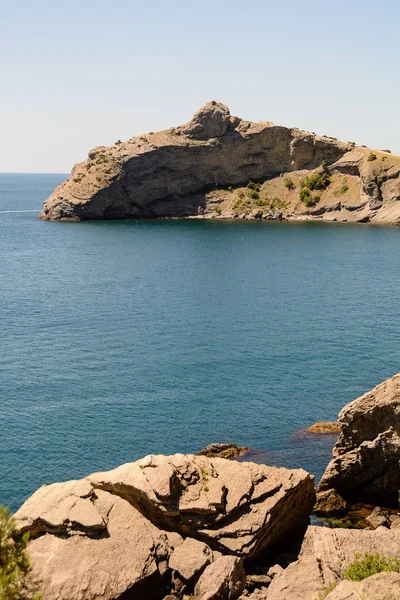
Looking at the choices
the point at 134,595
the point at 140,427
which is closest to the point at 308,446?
the point at 140,427

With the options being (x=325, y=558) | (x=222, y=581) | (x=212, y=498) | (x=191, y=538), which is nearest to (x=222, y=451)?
(x=212, y=498)

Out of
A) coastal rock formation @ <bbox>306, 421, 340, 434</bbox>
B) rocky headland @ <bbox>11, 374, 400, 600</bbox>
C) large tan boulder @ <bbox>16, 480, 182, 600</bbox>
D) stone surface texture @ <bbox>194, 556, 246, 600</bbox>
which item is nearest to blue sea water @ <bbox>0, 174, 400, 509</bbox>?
coastal rock formation @ <bbox>306, 421, 340, 434</bbox>

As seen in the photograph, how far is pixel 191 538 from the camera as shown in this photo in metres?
40.7

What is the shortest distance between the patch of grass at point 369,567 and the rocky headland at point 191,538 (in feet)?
0.33

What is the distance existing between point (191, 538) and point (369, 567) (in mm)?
10371

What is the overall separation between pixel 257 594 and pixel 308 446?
28482 mm

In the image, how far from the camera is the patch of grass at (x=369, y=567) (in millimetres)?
36062

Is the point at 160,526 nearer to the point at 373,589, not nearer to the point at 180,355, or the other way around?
the point at 373,589

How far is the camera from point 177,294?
130000 mm

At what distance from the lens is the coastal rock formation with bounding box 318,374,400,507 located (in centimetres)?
5153

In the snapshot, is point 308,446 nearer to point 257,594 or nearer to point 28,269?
point 257,594

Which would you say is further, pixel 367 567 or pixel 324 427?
pixel 324 427

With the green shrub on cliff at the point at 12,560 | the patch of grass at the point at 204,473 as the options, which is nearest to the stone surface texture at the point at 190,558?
the patch of grass at the point at 204,473

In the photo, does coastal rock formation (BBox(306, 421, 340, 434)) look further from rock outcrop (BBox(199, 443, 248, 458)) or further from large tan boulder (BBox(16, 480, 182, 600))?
large tan boulder (BBox(16, 480, 182, 600))
